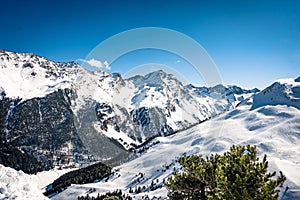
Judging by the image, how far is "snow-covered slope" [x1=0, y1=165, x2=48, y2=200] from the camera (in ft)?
67.8

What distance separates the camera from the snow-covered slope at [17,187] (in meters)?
20.7

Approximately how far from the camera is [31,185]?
22.8 metres

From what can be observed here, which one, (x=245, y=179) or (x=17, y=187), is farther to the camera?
(x=17, y=187)

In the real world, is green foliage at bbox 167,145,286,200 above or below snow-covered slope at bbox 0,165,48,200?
below

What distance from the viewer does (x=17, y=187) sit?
71.8 feet

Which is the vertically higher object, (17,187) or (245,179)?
(17,187)

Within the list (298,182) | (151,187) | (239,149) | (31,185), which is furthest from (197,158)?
(151,187)

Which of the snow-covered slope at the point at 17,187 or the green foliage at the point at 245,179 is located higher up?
the snow-covered slope at the point at 17,187

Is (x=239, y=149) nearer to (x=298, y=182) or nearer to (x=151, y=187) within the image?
(x=298, y=182)

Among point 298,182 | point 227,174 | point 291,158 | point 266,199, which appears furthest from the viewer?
point 291,158

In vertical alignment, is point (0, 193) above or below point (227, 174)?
above

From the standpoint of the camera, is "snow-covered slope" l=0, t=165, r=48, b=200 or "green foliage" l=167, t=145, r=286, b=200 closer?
"green foliage" l=167, t=145, r=286, b=200

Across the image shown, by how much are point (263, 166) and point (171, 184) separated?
1197 cm

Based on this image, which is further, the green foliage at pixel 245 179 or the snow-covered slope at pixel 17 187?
the snow-covered slope at pixel 17 187
